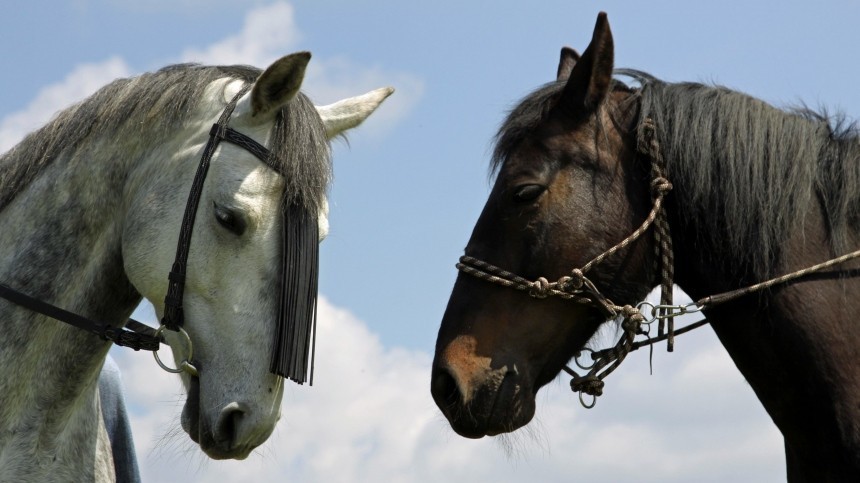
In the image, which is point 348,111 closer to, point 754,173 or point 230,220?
point 230,220

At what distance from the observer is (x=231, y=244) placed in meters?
5.13

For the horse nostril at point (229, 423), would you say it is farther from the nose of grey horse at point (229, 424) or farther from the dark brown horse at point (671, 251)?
the dark brown horse at point (671, 251)

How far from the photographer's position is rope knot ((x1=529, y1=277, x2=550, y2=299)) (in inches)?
201

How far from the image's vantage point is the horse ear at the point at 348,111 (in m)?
5.85

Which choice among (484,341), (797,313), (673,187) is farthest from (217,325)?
(797,313)

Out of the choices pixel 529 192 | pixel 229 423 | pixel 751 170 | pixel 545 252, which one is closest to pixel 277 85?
pixel 529 192

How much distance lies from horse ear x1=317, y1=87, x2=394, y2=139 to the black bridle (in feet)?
1.91

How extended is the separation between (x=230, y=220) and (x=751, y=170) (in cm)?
229

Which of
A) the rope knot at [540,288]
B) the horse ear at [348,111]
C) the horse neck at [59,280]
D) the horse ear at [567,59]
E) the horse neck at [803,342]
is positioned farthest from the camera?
the horse ear at [567,59]

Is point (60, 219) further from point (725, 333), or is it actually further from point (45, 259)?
point (725, 333)

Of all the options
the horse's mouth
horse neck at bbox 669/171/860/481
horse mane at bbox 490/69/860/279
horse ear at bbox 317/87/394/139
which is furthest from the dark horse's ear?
the horse's mouth

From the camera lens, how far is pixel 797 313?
5.00 m

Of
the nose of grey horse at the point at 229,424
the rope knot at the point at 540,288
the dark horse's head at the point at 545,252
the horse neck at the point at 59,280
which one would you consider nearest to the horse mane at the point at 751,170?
the dark horse's head at the point at 545,252

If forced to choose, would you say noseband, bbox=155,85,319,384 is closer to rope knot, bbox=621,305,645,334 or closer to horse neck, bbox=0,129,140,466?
horse neck, bbox=0,129,140,466
